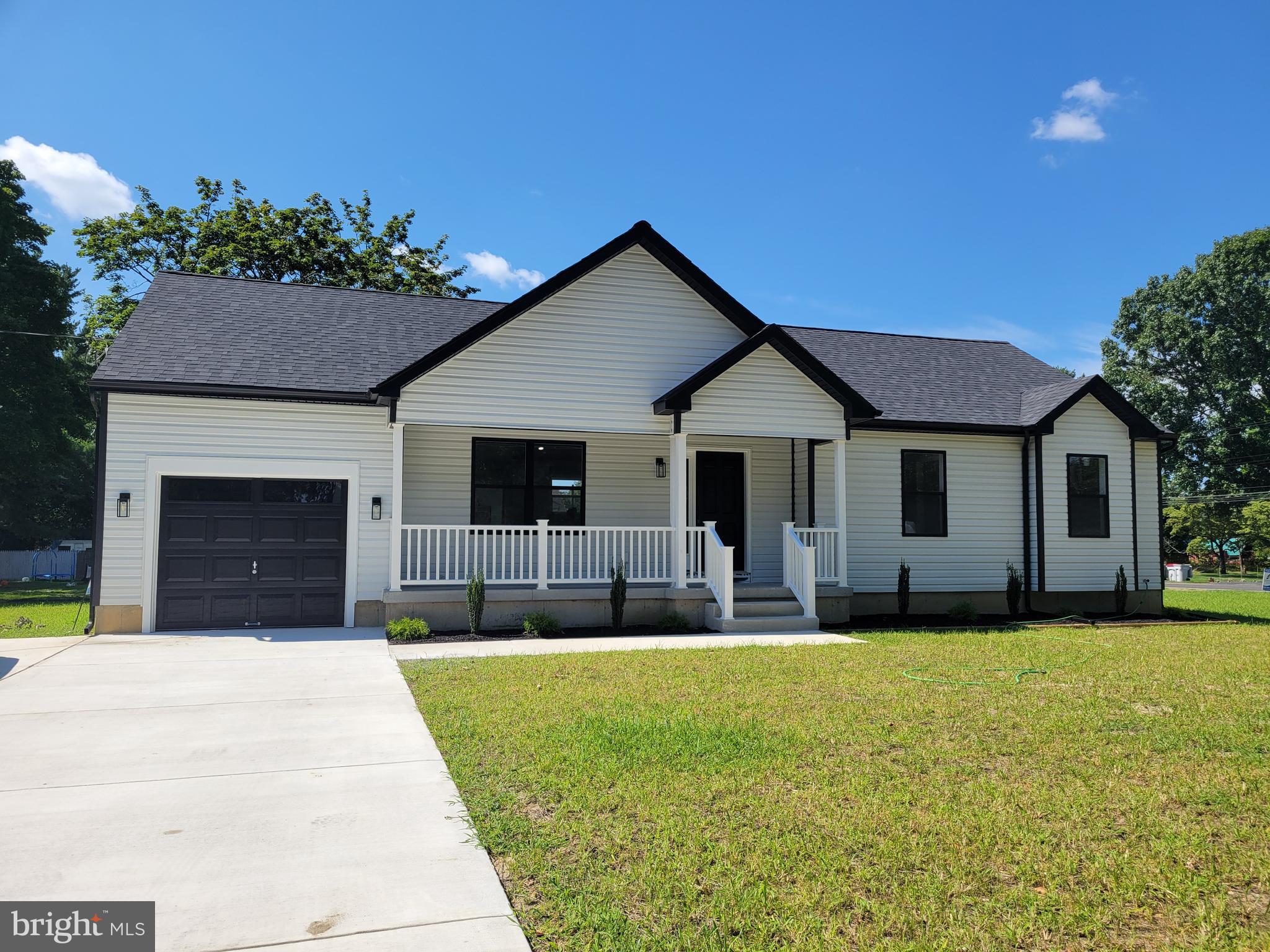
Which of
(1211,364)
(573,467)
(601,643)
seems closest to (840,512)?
(573,467)

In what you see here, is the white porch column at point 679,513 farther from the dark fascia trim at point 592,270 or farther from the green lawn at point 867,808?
the green lawn at point 867,808

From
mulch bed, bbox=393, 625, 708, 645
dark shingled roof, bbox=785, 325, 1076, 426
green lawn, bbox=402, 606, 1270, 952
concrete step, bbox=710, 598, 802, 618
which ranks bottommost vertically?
mulch bed, bbox=393, 625, 708, 645

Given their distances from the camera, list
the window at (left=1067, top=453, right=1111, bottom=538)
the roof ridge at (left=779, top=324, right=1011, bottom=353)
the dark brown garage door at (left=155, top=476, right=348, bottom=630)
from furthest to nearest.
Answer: the roof ridge at (left=779, top=324, right=1011, bottom=353)
the window at (left=1067, top=453, right=1111, bottom=538)
the dark brown garage door at (left=155, top=476, right=348, bottom=630)

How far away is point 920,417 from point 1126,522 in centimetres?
503

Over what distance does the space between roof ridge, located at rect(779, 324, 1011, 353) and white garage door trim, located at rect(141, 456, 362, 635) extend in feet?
33.6

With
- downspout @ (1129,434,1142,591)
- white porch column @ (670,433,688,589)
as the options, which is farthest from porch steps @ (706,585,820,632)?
downspout @ (1129,434,1142,591)

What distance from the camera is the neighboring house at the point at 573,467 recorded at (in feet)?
37.4

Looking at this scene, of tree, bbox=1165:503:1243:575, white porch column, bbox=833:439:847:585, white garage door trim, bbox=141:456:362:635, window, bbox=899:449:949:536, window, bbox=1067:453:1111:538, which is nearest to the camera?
white garage door trim, bbox=141:456:362:635

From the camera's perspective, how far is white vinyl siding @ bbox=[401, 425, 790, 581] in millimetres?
12789

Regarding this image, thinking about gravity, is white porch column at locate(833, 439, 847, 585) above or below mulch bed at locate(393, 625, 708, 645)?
above

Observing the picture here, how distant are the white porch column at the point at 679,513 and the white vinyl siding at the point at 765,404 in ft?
1.13

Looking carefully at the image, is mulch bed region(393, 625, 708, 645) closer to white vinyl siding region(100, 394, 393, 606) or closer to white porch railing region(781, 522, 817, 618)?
white porch railing region(781, 522, 817, 618)

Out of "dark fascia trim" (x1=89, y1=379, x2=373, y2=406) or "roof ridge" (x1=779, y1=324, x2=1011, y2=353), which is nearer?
"dark fascia trim" (x1=89, y1=379, x2=373, y2=406)

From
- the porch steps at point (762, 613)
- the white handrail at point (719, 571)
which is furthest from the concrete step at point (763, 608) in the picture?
the white handrail at point (719, 571)
